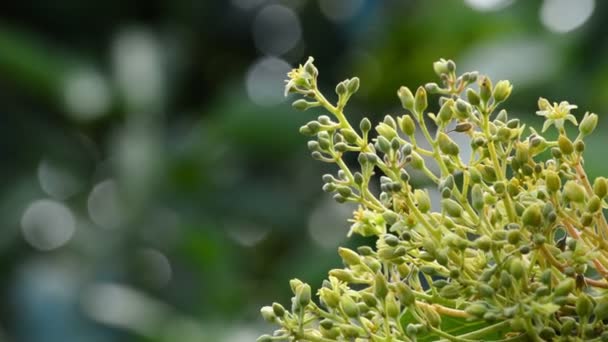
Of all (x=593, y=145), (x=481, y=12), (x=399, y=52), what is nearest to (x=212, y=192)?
(x=399, y=52)

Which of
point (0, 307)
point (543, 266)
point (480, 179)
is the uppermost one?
point (0, 307)

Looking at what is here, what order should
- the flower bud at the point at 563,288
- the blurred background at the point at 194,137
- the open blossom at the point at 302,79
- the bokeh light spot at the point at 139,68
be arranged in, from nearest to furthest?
the flower bud at the point at 563,288, the open blossom at the point at 302,79, the blurred background at the point at 194,137, the bokeh light spot at the point at 139,68

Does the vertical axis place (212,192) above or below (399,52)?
below

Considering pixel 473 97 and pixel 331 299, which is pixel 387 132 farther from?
pixel 331 299

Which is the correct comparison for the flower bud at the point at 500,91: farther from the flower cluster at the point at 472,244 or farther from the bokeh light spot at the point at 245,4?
the bokeh light spot at the point at 245,4

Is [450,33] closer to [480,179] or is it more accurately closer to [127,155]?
[127,155]

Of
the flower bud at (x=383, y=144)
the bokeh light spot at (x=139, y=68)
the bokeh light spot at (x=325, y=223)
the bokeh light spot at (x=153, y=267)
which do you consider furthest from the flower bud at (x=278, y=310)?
the bokeh light spot at (x=139, y=68)

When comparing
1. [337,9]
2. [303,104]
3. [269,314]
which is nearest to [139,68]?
[337,9]
